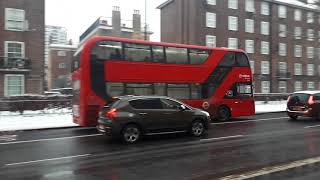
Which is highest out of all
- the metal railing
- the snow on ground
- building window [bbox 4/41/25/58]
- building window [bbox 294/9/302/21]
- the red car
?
building window [bbox 294/9/302/21]

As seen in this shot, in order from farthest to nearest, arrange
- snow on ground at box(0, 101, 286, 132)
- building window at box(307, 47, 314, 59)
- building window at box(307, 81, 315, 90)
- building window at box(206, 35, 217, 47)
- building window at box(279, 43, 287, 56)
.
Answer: building window at box(307, 47, 314, 59), building window at box(307, 81, 315, 90), building window at box(279, 43, 287, 56), building window at box(206, 35, 217, 47), snow on ground at box(0, 101, 286, 132)

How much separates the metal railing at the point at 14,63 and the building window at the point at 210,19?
82.6 ft

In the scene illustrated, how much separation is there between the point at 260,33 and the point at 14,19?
114 ft

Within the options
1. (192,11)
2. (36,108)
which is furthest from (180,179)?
(192,11)

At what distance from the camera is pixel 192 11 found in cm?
5297

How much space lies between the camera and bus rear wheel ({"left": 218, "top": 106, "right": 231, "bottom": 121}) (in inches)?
850

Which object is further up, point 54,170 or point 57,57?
point 57,57

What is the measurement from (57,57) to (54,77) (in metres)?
4.18

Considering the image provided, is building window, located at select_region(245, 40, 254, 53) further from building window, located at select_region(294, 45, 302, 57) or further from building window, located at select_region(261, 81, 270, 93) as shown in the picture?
building window, located at select_region(294, 45, 302, 57)

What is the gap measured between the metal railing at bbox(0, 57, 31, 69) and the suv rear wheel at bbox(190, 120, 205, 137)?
25.1 meters

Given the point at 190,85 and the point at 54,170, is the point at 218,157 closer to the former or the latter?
the point at 54,170

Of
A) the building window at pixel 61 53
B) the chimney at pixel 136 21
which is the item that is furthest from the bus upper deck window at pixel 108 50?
the building window at pixel 61 53

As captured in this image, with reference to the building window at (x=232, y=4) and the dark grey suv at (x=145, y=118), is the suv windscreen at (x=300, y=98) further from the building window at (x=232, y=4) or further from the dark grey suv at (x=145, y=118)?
the building window at (x=232, y=4)

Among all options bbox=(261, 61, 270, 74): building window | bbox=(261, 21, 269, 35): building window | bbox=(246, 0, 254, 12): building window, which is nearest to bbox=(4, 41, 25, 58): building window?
bbox=(246, 0, 254, 12): building window
